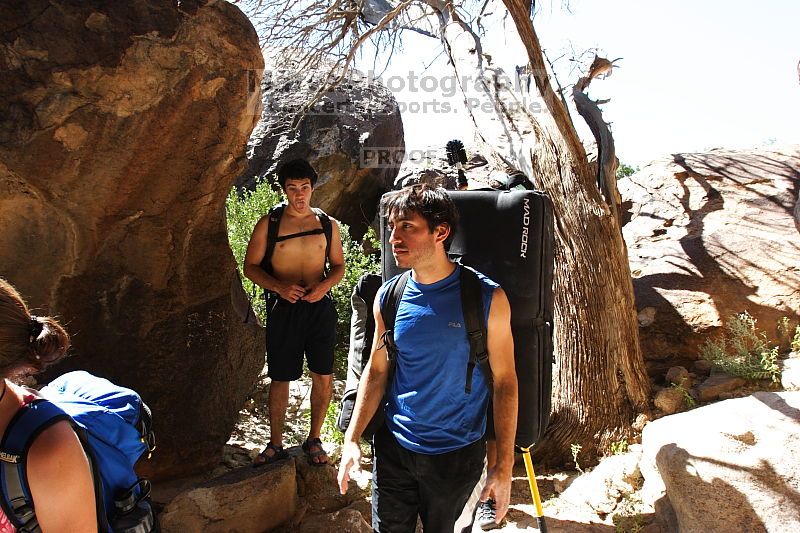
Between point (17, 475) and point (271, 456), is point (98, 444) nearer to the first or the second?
point (17, 475)

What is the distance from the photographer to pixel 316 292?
3.95 m

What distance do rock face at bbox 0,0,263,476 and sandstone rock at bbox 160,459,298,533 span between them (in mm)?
566

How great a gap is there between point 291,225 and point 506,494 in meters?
2.26

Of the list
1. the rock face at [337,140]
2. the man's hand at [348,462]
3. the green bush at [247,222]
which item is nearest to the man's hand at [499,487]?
the man's hand at [348,462]

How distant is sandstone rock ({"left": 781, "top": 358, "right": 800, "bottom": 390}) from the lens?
497 cm

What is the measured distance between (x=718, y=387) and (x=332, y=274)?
3.27 m

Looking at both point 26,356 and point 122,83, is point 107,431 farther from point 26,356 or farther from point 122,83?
point 122,83

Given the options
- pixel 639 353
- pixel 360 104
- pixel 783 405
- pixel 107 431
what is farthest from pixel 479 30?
pixel 107 431

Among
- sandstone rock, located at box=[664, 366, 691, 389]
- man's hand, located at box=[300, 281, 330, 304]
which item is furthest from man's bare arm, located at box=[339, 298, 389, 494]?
sandstone rock, located at box=[664, 366, 691, 389]

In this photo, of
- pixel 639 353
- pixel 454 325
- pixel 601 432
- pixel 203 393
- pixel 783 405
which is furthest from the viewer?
pixel 639 353

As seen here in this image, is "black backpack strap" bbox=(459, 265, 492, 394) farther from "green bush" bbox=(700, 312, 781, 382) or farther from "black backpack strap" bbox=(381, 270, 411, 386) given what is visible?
"green bush" bbox=(700, 312, 781, 382)

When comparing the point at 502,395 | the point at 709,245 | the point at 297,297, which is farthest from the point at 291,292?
the point at 709,245

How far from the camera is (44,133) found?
3432mm

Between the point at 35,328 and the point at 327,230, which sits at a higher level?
the point at 327,230
